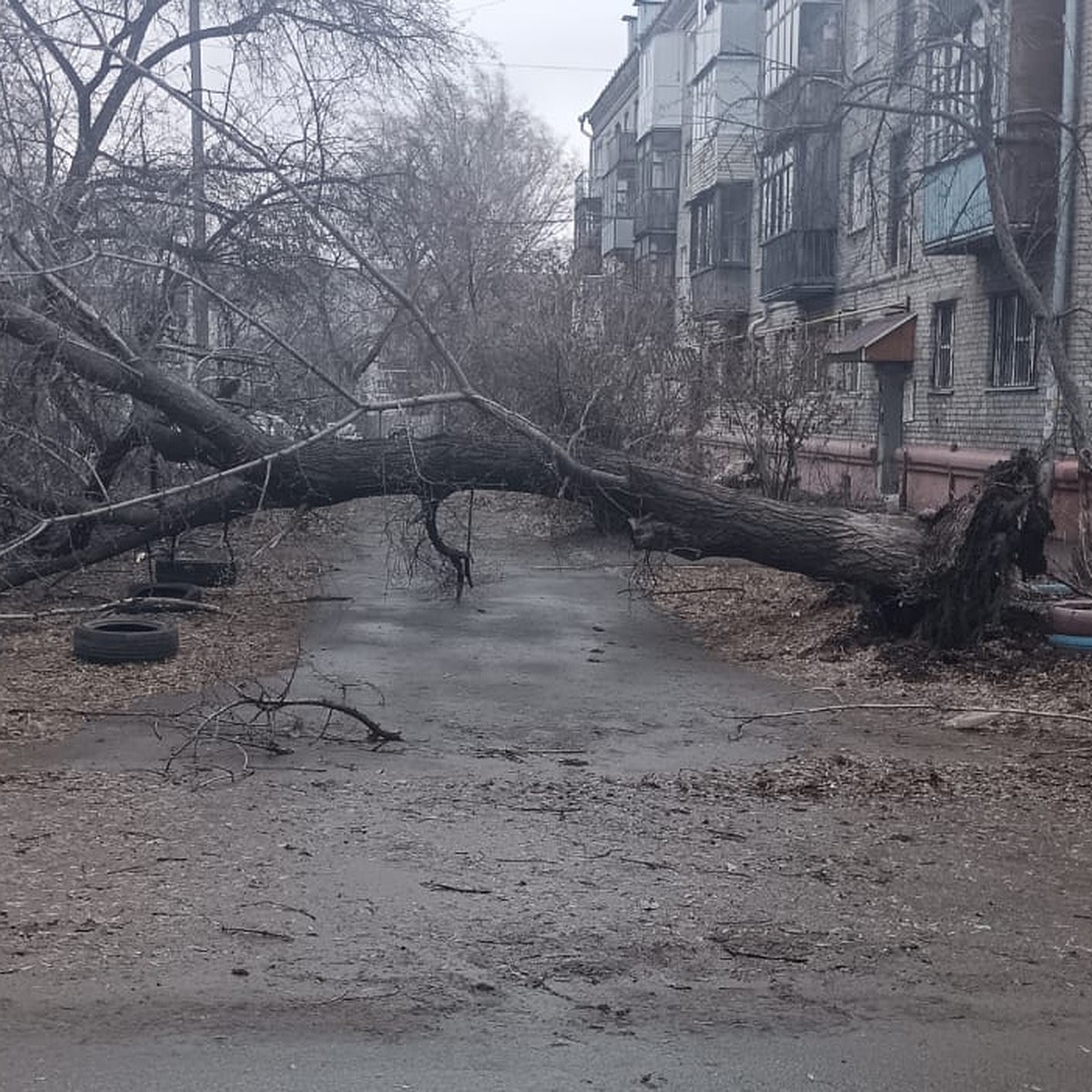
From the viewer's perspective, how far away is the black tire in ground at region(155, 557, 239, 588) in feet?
46.8

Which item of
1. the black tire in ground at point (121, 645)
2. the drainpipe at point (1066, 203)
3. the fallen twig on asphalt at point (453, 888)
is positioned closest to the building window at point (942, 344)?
the drainpipe at point (1066, 203)

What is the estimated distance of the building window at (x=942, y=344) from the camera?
20.3 metres

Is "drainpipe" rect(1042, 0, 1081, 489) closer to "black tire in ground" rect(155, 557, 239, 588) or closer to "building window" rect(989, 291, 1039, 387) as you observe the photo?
"building window" rect(989, 291, 1039, 387)

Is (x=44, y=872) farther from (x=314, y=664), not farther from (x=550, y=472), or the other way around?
(x=550, y=472)

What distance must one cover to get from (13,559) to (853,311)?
1517 centimetres

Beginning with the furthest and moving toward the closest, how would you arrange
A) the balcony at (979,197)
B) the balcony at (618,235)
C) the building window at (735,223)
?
1. the balcony at (618,235)
2. the building window at (735,223)
3. the balcony at (979,197)

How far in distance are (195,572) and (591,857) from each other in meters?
9.28

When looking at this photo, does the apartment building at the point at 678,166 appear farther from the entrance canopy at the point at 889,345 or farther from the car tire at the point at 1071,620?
the car tire at the point at 1071,620

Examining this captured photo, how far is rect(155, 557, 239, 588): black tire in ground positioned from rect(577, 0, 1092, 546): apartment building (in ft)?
20.7

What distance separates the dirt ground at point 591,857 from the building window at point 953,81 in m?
4.54

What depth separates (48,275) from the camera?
11.0 metres

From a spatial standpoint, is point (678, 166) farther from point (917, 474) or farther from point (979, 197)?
point (979, 197)

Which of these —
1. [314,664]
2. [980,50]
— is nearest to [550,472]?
[314,664]

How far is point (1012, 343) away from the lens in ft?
60.0
